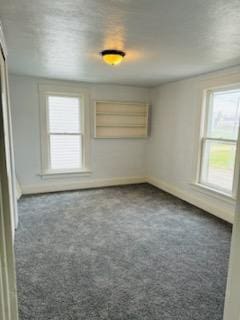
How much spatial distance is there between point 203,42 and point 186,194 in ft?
9.07

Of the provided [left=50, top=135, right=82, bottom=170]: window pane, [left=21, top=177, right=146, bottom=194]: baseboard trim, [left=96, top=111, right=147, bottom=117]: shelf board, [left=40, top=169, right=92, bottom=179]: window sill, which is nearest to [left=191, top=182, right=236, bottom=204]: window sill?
[left=21, top=177, right=146, bottom=194]: baseboard trim

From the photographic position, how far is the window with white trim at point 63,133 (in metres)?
4.50

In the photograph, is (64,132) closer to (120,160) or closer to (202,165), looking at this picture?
(120,160)

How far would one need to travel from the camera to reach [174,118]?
178 inches

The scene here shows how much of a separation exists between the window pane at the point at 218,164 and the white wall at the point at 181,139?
196mm

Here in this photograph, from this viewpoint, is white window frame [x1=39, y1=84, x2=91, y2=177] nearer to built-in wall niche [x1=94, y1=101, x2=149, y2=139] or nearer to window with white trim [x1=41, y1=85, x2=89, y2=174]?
window with white trim [x1=41, y1=85, x2=89, y2=174]

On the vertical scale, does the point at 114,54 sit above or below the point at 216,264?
above

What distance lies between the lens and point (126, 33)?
205 centimetres

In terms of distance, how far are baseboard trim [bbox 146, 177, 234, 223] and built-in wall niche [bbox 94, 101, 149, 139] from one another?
1.18m

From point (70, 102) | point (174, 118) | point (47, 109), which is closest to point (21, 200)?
point (47, 109)

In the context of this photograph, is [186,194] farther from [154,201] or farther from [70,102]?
[70,102]

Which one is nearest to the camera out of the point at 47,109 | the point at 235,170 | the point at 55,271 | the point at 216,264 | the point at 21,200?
the point at 55,271

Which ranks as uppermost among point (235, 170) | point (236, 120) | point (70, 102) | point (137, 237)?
point (70, 102)

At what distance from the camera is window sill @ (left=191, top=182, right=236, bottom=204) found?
3358 mm
